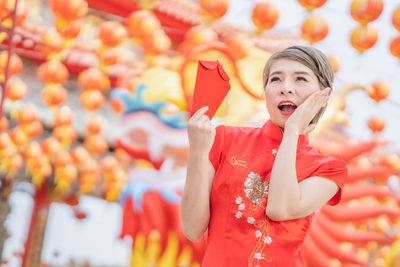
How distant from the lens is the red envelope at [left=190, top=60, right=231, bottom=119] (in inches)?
42.1

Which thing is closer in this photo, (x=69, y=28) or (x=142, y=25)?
(x=69, y=28)

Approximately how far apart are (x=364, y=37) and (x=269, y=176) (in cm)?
224

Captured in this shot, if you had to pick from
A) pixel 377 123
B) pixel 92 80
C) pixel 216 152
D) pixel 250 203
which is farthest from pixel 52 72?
pixel 250 203

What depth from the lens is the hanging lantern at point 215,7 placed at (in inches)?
135

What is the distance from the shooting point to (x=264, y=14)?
3475mm

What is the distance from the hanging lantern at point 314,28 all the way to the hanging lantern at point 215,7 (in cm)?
51

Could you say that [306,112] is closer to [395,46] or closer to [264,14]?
[395,46]

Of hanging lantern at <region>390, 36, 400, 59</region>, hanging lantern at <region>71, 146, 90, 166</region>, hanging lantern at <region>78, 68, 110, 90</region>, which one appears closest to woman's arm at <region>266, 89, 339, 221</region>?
hanging lantern at <region>390, 36, 400, 59</region>

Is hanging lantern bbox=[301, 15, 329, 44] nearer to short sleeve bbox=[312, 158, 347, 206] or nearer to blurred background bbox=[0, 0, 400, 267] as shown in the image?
blurred background bbox=[0, 0, 400, 267]

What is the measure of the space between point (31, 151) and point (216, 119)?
142 inches

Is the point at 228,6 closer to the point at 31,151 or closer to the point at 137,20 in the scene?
the point at 137,20

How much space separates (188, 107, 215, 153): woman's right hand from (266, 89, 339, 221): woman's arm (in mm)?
148

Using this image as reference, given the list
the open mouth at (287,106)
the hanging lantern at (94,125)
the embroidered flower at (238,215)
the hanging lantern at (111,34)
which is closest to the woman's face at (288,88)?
the open mouth at (287,106)

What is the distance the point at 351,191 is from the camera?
3.88m
